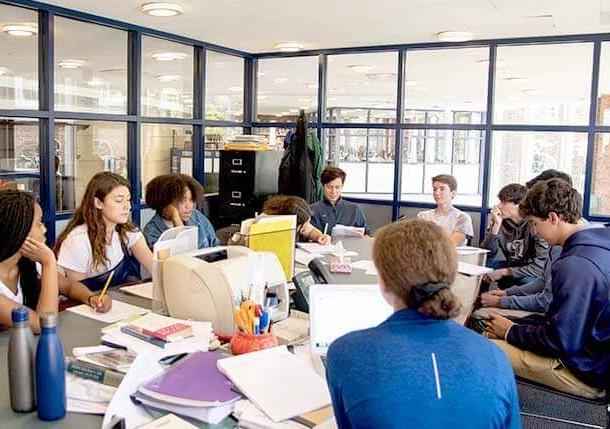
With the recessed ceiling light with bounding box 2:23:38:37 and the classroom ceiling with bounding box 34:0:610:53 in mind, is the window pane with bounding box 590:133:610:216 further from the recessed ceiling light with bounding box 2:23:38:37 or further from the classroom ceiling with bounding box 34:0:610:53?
the recessed ceiling light with bounding box 2:23:38:37

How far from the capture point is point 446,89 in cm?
648

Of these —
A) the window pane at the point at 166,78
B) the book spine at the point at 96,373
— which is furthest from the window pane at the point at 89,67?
the book spine at the point at 96,373

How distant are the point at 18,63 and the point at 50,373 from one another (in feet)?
11.9

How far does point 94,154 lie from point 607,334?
4238 millimetres

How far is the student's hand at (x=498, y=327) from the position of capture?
2.61 metres

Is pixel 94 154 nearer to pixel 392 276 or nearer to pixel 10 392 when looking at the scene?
pixel 10 392

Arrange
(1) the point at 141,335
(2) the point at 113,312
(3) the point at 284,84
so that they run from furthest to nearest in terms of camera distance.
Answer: (3) the point at 284,84, (2) the point at 113,312, (1) the point at 141,335

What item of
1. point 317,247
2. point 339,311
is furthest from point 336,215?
point 339,311

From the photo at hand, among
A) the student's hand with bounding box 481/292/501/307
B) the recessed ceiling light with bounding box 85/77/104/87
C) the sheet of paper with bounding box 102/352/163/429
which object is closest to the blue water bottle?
the sheet of paper with bounding box 102/352/163/429

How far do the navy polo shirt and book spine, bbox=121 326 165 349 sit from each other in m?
2.76

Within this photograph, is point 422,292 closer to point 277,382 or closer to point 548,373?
point 277,382

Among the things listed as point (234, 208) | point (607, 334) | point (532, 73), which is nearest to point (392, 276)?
point (607, 334)

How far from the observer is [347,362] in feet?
4.13

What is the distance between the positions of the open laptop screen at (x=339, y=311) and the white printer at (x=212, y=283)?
352mm
